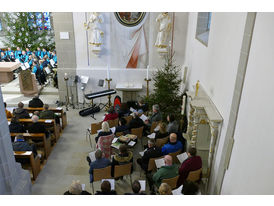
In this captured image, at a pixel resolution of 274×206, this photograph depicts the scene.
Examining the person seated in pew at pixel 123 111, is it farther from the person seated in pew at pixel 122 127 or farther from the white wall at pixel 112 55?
the white wall at pixel 112 55

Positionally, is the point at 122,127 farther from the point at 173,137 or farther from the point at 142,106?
the point at 173,137

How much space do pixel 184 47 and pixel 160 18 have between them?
5.26ft

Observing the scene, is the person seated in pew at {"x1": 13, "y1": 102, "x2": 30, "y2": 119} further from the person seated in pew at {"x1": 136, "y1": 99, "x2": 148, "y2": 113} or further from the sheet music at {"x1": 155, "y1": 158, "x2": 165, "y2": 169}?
the sheet music at {"x1": 155, "y1": 158, "x2": 165, "y2": 169}

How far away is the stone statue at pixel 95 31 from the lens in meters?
10.1

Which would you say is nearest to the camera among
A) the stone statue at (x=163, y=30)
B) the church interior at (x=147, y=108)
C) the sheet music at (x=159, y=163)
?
the church interior at (x=147, y=108)

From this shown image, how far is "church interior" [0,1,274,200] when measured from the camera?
3887 mm

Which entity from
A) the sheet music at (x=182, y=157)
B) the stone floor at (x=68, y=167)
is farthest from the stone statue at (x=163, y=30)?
the sheet music at (x=182, y=157)

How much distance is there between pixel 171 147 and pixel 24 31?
1548 centimetres

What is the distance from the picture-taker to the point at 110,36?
10.7 m

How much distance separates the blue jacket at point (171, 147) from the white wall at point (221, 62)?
1.07 metres

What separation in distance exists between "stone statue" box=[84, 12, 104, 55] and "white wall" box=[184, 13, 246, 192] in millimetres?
4682

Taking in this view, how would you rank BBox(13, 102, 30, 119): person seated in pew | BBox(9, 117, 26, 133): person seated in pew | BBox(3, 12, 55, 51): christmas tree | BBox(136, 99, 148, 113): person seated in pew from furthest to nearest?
1. BBox(3, 12, 55, 51): christmas tree
2. BBox(136, 99, 148, 113): person seated in pew
3. BBox(13, 102, 30, 119): person seated in pew
4. BBox(9, 117, 26, 133): person seated in pew

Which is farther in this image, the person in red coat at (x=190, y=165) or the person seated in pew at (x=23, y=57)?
the person seated in pew at (x=23, y=57)

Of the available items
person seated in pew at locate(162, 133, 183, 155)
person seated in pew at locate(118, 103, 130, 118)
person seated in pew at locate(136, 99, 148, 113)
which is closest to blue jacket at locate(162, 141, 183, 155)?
person seated in pew at locate(162, 133, 183, 155)
